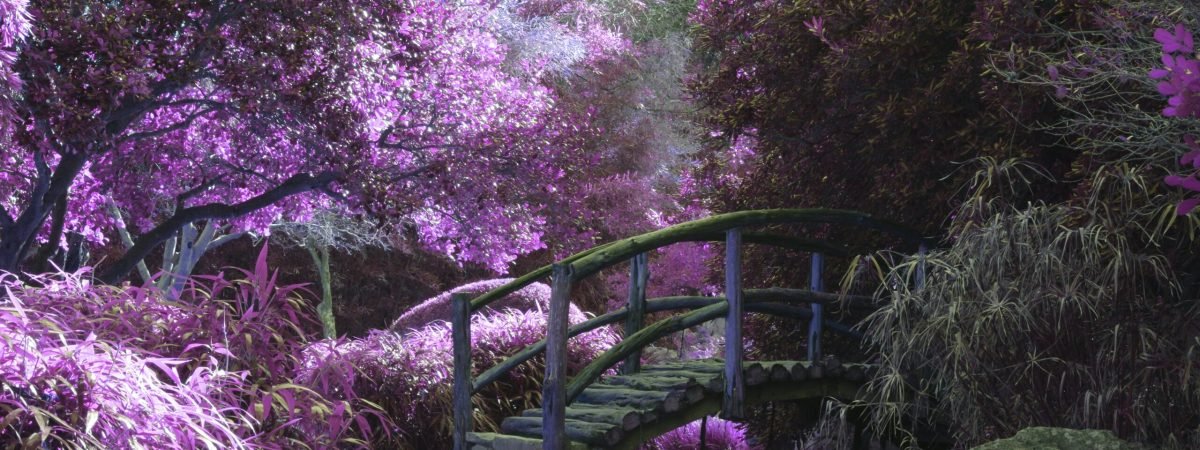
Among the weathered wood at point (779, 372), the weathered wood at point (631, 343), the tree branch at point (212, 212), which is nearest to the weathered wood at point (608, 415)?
the weathered wood at point (631, 343)

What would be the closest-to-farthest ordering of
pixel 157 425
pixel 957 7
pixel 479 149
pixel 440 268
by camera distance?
1. pixel 157 425
2. pixel 957 7
3. pixel 479 149
4. pixel 440 268

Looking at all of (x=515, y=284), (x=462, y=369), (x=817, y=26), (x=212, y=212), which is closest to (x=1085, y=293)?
(x=817, y=26)

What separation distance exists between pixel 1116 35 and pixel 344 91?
4847 millimetres

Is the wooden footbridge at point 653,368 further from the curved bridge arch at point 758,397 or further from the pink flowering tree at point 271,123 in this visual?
the pink flowering tree at point 271,123

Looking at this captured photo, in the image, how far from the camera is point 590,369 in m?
5.57

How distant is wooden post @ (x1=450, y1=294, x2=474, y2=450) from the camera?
5773mm

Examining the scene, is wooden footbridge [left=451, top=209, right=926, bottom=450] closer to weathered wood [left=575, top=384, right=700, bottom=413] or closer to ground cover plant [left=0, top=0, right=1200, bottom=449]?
weathered wood [left=575, top=384, right=700, bottom=413]

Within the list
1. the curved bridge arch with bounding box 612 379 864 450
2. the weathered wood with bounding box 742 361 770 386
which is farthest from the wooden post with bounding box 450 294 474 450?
the weathered wood with bounding box 742 361 770 386

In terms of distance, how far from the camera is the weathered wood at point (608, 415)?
560cm

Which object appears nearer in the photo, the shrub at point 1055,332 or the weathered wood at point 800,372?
the shrub at point 1055,332

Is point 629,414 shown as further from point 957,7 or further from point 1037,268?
point 957,7

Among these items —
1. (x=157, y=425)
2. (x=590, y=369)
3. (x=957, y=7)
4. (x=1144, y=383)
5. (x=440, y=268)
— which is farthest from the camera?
(x=440, y=268)

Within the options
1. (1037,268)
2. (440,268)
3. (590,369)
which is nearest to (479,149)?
(590,369)

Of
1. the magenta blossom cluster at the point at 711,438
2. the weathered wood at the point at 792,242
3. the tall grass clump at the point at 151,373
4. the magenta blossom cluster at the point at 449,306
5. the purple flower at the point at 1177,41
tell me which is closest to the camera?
the tall grass clump at the point at 151,373
